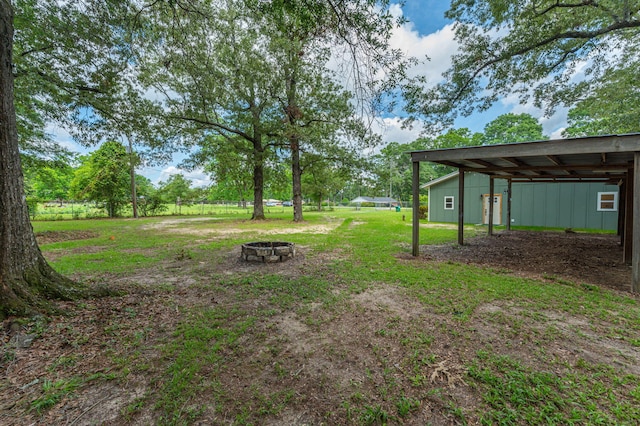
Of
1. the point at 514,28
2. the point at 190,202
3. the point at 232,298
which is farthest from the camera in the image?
the point at 190,202

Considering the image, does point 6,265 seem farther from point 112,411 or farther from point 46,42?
point 46,42

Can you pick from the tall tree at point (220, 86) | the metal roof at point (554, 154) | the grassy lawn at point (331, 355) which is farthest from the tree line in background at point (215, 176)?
the grassy lawn at point (331, 355)

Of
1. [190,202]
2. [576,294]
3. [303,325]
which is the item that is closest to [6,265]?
[303,325]

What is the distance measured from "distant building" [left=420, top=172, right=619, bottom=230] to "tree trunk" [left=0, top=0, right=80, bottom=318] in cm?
1833

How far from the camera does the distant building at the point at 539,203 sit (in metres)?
12.8

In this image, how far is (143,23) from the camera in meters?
5.45

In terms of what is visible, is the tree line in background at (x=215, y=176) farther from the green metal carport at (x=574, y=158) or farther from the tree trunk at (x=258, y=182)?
the green metal carport at (x=574, y=158)

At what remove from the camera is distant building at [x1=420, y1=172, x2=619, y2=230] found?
42.0 feet

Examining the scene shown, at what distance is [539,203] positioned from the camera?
1430 centimetres

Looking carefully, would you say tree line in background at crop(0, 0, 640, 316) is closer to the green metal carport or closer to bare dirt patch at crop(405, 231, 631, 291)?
the green metal carport

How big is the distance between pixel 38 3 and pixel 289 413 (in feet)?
29.4

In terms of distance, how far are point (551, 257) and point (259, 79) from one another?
14.5m

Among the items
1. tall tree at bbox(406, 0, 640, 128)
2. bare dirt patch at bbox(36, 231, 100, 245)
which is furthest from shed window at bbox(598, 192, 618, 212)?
bare dirt patch at bbox(36, 231, 100, 245)

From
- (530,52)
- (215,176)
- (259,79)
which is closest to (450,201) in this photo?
(530,52)
